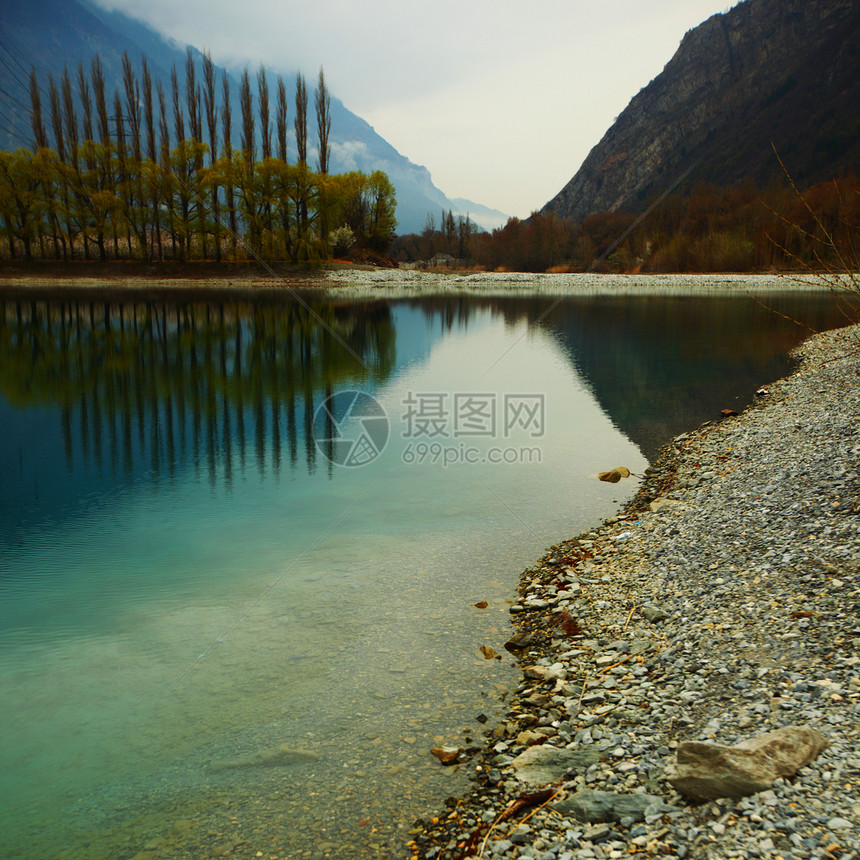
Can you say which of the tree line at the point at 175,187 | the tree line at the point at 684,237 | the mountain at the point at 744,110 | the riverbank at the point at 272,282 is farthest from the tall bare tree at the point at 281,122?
the mountain at the point at 744,110

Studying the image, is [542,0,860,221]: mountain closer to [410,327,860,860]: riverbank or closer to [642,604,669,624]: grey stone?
[410,327,860,860]: riverbank

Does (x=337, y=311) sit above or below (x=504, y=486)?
above

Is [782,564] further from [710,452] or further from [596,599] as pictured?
[710,452]

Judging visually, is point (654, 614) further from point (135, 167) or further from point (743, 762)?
point (135, 167)

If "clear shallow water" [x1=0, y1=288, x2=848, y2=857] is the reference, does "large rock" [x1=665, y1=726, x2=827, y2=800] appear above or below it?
above

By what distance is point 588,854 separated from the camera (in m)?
2.97

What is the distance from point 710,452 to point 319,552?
611cm

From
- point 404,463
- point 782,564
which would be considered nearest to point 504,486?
point 404,463

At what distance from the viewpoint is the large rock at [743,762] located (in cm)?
303

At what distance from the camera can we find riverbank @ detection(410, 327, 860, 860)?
2977 millimetres

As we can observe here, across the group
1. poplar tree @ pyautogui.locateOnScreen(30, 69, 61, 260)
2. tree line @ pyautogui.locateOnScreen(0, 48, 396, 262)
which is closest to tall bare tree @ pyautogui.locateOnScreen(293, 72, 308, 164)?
tree line @ pyautogui.locateOnScreen(0, 48, 396, 262)

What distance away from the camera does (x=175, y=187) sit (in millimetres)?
60250

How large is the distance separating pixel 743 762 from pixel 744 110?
19231 cm

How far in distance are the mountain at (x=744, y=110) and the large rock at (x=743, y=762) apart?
13013 cm
